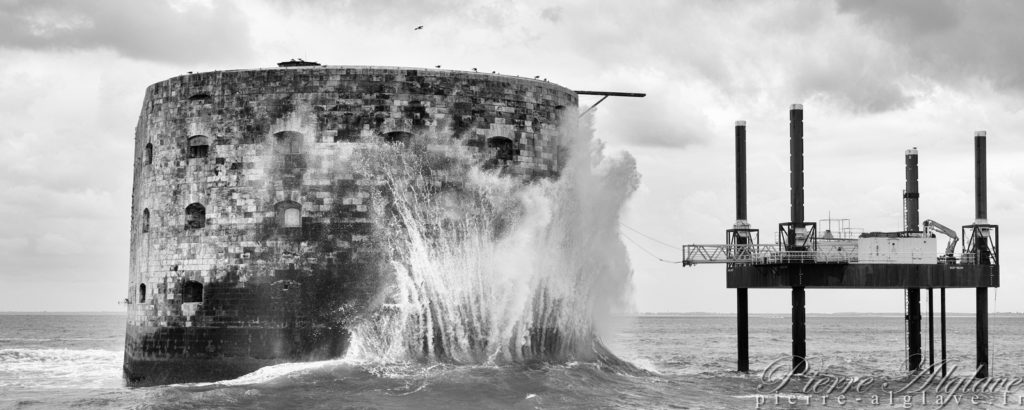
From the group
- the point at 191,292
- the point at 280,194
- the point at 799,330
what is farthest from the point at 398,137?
the point at 799,330

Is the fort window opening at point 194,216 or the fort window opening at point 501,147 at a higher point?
the fort window opening at point 501,147

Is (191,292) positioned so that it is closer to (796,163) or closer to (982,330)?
(796,163)

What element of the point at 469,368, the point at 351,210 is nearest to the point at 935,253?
the point at 469,368

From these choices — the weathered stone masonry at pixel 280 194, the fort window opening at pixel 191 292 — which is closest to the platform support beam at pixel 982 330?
the weathered stone masonry at pixel 280 194

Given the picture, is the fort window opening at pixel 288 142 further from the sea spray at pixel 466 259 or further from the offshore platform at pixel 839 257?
the offshore platform at pixel 839 257

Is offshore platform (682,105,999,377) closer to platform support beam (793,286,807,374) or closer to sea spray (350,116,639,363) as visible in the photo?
platform support beam (793,286,807,374)

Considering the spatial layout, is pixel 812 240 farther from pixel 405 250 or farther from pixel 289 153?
pixel 289 153
